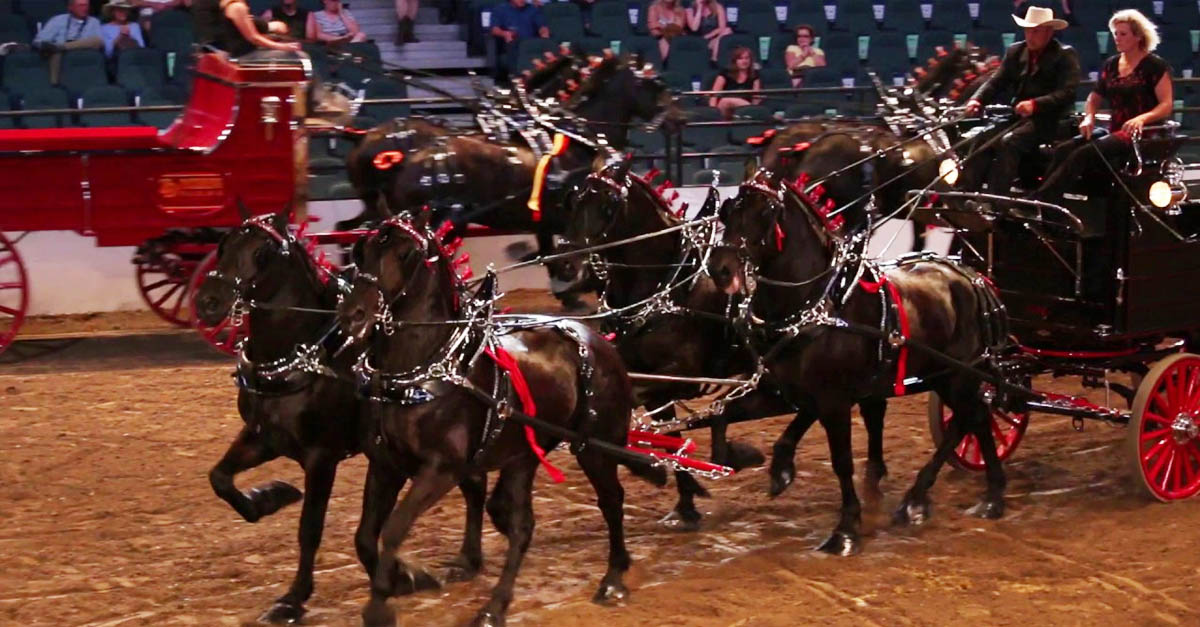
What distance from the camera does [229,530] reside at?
23.3 ft

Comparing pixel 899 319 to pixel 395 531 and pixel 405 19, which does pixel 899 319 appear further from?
pixel 405 19

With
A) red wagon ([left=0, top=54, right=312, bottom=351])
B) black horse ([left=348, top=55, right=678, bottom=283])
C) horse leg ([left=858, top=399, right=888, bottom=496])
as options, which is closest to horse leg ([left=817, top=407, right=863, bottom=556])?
horse leg ([left=858, top=399, right=888, bottom=496])

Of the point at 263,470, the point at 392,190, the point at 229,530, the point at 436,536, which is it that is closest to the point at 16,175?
the point at 392,190

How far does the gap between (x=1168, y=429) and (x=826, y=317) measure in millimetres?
2026

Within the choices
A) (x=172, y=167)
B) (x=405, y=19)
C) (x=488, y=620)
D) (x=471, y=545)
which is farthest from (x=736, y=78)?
(x=488, y=620)

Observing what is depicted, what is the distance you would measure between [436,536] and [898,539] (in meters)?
2.06

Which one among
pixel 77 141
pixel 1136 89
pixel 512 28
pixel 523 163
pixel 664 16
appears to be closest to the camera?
pixel 1136 89

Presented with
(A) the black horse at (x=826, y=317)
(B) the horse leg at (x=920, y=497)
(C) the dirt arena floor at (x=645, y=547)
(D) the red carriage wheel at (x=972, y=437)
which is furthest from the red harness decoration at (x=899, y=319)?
(D) the red carriage wheel at (x=972, y=437)

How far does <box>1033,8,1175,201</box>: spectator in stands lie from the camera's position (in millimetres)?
7594

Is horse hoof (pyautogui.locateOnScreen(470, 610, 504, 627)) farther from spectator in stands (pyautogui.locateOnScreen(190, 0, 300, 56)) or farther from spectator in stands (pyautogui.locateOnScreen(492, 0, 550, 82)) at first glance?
spectator in stands (pyautogui.locateOnScreen(492, 0, 550, 82))

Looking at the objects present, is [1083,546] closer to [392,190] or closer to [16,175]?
[392,190]

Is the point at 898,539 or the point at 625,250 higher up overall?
the point at 625,250

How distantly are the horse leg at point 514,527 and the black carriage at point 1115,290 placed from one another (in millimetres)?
2698

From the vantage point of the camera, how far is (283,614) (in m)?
5.90
